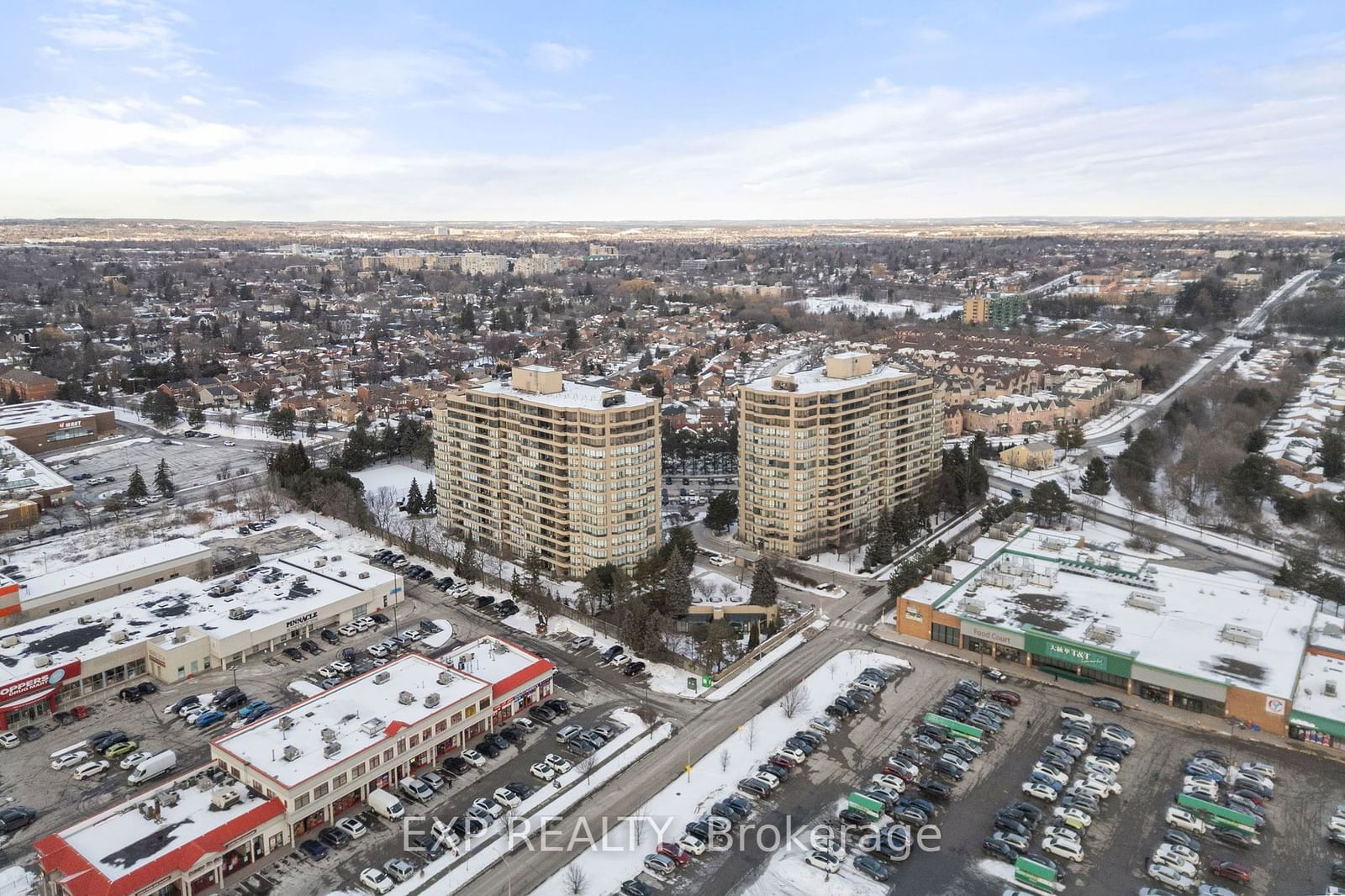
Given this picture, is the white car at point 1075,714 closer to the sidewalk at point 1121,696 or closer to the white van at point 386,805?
the sidewalk at point 1121,696

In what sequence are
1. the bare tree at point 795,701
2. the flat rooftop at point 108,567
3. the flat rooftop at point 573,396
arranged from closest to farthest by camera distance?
the bare tree at point 795,701 → the flat rooftop at point 108,567 → the flat rooftop at point 573,396

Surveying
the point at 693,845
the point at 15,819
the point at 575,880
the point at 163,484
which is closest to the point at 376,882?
the point at 575,880

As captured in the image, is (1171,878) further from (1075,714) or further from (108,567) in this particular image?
(108,567)

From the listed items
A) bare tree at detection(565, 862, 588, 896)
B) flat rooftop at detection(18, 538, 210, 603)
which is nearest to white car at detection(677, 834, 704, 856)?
bare tree at detection(565, 862, 588, 896)

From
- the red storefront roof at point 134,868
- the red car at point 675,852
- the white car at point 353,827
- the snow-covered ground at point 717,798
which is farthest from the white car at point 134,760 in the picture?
the red car at point 675,852

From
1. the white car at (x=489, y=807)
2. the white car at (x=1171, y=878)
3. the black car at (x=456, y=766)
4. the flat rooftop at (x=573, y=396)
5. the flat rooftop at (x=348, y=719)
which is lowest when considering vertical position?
the black car at (x=456, y=766)

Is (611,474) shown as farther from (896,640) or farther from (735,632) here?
(896,640)
